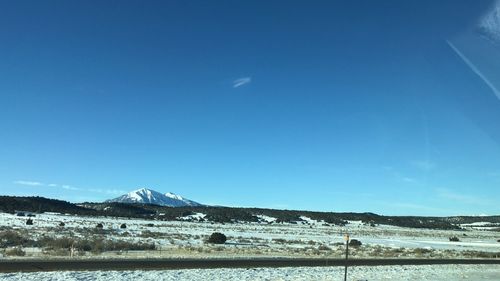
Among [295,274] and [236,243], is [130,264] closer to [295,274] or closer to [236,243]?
[295,274]

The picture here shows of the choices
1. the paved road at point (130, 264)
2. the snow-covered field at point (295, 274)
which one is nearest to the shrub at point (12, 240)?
the paved road at point (130, 264)

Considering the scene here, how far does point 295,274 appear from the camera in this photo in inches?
1227

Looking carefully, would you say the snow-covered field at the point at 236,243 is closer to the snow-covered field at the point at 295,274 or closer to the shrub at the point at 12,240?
the shrub at the point at 12,240

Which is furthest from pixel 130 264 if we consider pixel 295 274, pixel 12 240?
pixel 12 240

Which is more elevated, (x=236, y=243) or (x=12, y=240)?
(x=236, y=243)

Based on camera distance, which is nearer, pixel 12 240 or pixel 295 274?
pixel 295 274

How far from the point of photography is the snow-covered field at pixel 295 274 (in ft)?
84.3

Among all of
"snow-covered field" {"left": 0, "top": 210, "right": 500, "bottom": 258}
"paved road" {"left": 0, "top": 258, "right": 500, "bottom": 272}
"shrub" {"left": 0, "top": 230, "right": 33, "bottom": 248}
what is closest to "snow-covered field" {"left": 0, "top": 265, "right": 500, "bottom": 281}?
"paved road" {"left": 0, "top": 258, "right": 500, "bottom": 272}

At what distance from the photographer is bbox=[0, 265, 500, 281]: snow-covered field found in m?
25.7

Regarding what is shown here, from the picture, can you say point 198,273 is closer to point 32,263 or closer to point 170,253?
point 32,263

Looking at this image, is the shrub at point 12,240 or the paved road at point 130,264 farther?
the shrub at point 12,240

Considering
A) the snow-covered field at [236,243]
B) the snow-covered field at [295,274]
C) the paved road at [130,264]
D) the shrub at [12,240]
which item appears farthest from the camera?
the snow-covered field at [236,243]

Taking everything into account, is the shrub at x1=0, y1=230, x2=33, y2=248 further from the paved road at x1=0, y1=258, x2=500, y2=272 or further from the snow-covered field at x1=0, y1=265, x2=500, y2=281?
the snow-covered field at x1=0, y1=265, x2=500, y2=281

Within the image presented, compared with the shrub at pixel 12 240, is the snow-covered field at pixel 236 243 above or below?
above
